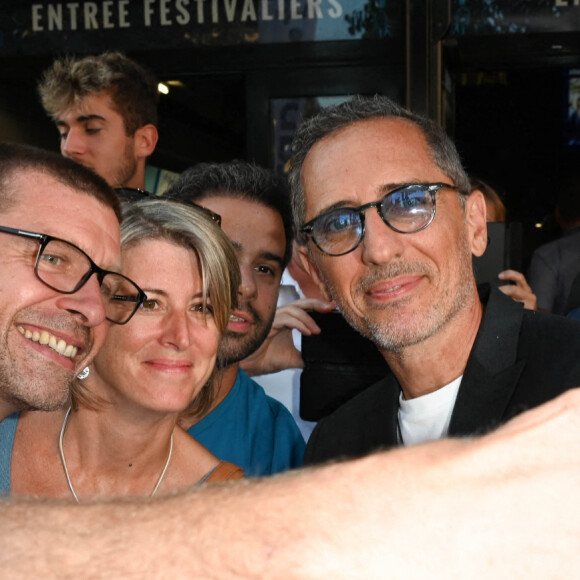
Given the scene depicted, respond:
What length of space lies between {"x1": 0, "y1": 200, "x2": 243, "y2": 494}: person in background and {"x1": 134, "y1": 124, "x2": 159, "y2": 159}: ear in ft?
3.80

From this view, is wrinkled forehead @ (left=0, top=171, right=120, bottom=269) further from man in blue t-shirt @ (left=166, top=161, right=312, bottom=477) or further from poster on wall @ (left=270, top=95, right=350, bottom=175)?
poster on wall @ (left=270, top=95, right=350, bottom=175)

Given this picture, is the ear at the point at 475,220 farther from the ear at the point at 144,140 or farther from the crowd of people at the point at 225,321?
the ear at the point at 144,140

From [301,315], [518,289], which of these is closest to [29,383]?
[301,315]

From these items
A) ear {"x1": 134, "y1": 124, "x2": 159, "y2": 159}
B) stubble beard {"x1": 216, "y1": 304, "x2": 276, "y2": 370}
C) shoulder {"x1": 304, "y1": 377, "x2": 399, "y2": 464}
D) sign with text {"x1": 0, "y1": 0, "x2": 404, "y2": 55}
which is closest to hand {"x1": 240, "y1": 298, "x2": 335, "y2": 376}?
A: stubble beard {"x1": 216, "y1": 304, "x2": 276, "y2": 370}

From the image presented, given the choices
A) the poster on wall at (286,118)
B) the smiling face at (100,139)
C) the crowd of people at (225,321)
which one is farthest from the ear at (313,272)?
the poster on wall at (286,118)

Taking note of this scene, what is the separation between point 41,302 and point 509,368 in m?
0.99

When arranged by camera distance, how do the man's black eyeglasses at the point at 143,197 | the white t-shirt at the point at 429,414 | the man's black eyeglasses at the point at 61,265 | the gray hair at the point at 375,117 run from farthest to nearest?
the man's black eyeglasses at the point at 143,197 < the gray hair at the point at 375,117 < the white t-shirt at the point at 429,414 < the man's black eyeglasses at the point at 61,265

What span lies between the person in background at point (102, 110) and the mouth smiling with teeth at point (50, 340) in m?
1.46

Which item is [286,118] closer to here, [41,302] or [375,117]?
[375,117]

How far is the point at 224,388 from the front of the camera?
2365 mm

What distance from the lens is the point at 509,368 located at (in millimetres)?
1627

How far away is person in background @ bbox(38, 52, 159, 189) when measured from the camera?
9.88ft

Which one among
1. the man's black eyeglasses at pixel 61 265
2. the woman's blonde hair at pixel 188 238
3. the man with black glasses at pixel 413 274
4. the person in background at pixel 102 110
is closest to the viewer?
the man's black eyeglasses at pixel 61 265

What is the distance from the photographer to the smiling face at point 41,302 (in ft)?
5.11
